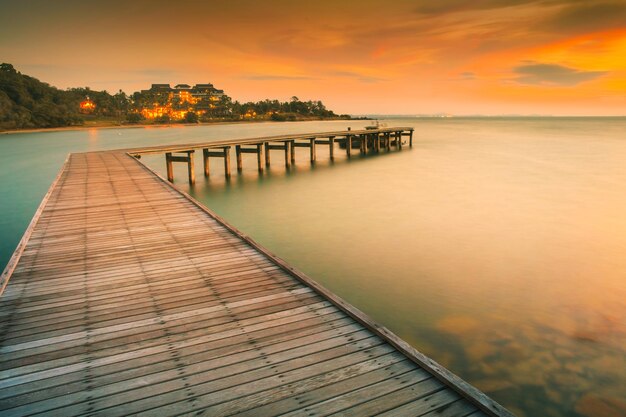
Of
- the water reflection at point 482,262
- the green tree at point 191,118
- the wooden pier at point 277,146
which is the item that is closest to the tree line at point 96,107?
the green tree at point 191,118

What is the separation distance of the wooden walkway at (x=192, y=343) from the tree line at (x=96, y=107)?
3359 inches

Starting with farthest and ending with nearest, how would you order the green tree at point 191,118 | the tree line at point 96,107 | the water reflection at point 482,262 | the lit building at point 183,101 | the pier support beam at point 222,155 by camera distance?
the lit building at point 183,101, the green tree at point 191,118, the tree line at point 96,107, the pier support beam at point 222,155, the water reflection at point 482,262

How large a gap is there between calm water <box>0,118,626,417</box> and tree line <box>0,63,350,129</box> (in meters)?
67.5

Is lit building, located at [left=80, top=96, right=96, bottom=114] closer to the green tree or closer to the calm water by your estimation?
the green tree

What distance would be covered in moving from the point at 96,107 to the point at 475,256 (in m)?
136

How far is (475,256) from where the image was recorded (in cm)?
1006

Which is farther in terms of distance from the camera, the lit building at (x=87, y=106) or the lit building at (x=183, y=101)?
the lit building at (x=183, y=101)

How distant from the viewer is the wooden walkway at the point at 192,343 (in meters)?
2.71

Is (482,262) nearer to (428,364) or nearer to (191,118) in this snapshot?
(428,364)

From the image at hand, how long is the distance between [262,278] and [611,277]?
8.10 metres

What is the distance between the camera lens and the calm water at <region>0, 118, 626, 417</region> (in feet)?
18.0

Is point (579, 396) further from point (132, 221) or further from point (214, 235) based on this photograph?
point (132, 221)

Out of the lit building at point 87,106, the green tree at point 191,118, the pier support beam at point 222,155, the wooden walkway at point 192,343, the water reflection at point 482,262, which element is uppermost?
the lit building at point 87,106

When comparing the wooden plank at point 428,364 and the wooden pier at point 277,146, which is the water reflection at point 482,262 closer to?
the wooden pier at point 277,146
